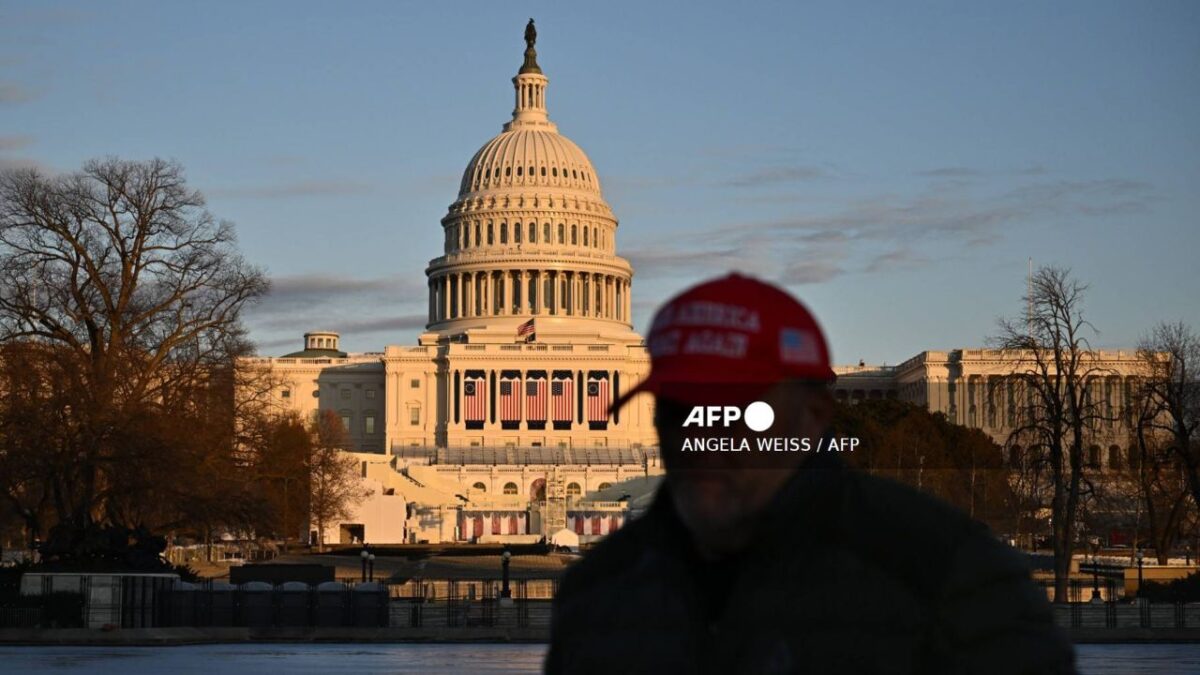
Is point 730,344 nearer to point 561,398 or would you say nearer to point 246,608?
point 246,608

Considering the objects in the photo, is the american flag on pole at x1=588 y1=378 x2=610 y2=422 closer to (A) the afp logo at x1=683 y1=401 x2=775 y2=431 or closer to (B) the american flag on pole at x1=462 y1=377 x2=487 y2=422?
(B) the american flag on pole at x1=462 y1=377 x2=487 y2=422

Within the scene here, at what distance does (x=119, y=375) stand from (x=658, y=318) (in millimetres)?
57996

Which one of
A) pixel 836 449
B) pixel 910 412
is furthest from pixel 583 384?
pixel 836 449

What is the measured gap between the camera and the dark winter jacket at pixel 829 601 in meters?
2.71

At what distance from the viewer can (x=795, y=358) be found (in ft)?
9.37

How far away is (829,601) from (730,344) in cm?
38

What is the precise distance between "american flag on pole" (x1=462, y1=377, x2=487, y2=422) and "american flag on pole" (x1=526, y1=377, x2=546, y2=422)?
14.2 ft

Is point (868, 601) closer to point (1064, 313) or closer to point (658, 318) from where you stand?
point (658, 318)

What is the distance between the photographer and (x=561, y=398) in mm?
188625

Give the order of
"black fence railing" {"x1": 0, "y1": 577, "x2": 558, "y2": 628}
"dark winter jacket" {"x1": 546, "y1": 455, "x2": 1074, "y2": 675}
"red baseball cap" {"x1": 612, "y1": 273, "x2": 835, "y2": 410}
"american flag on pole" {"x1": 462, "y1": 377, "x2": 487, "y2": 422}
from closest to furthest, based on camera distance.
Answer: "dark winter jacket" {"x1": 546, "y1": 455, "x2": 1074, "y2": 675} < "red baseball cap" {"x1": 612, "y1": 273, "x2": 835, "y2": 410} < "black fence railing" {"x1": 0, "y1": 577, "x2": 558, "y2": 628} < "american flag on pole" {"x1": 462, "y1": 377, "x2": 487, "y2": 422}

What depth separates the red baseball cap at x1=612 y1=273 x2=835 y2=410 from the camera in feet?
9.30

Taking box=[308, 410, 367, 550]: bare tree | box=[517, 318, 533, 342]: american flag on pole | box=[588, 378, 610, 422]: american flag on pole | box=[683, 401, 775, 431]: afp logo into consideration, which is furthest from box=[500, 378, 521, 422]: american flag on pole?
box=[683, 401, 775, 431]: afp logo

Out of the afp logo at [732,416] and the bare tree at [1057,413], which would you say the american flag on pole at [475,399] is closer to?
the bare tree at [1057,413]

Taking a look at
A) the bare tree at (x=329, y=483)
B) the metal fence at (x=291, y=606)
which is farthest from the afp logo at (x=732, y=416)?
the bare tree at (x=329, y=483)
